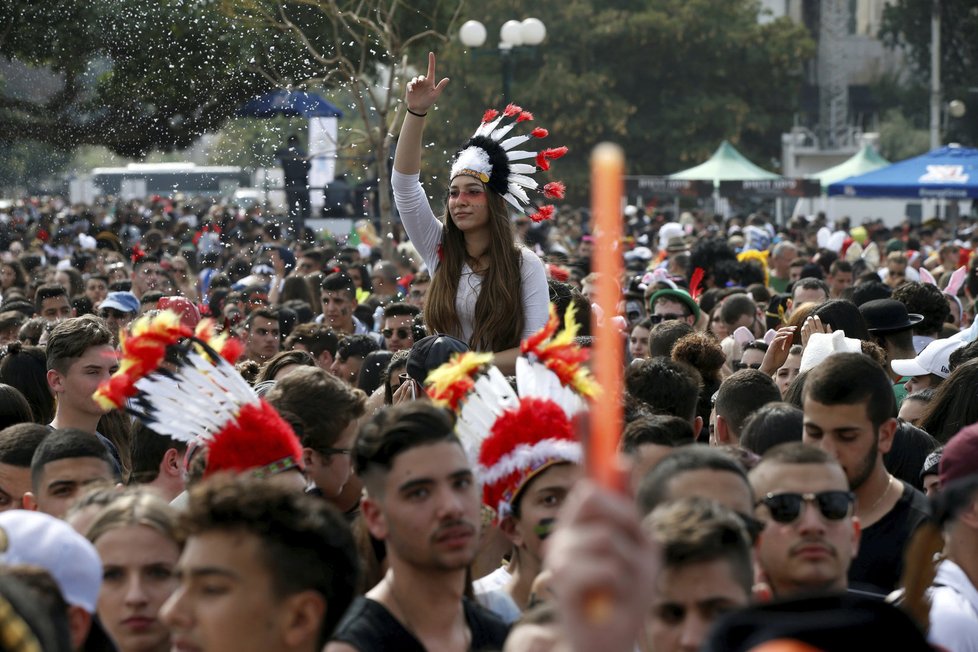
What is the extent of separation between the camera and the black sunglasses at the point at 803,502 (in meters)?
4.17

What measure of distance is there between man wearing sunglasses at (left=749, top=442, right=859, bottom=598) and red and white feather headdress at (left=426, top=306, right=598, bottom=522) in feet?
1.89

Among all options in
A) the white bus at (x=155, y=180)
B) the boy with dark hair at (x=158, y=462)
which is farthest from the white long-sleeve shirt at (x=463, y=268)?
the white bus at (x=155, y=180)

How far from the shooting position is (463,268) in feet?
20.8

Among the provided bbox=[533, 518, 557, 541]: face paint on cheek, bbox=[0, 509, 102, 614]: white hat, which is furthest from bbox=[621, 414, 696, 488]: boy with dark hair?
bbox=[0, 509, 102, 614]: white hat

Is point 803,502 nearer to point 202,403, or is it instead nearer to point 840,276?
point 202,403

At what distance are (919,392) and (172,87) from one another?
950 cm

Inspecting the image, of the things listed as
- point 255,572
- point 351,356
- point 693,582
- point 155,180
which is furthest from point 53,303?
point 155,180

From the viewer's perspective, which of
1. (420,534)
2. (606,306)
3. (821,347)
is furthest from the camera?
(821,347)

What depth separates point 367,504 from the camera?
3914 mm

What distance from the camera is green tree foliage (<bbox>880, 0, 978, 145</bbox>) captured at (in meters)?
49.3

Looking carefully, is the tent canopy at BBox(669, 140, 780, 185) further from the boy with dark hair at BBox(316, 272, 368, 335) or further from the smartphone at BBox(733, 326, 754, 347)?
the smartphone at BBox(733, 326, 754, 347)

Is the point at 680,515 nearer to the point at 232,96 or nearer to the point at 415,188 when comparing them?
the point at 415,188

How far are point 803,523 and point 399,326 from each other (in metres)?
5.77

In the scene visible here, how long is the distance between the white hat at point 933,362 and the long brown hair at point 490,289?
2.50 m
